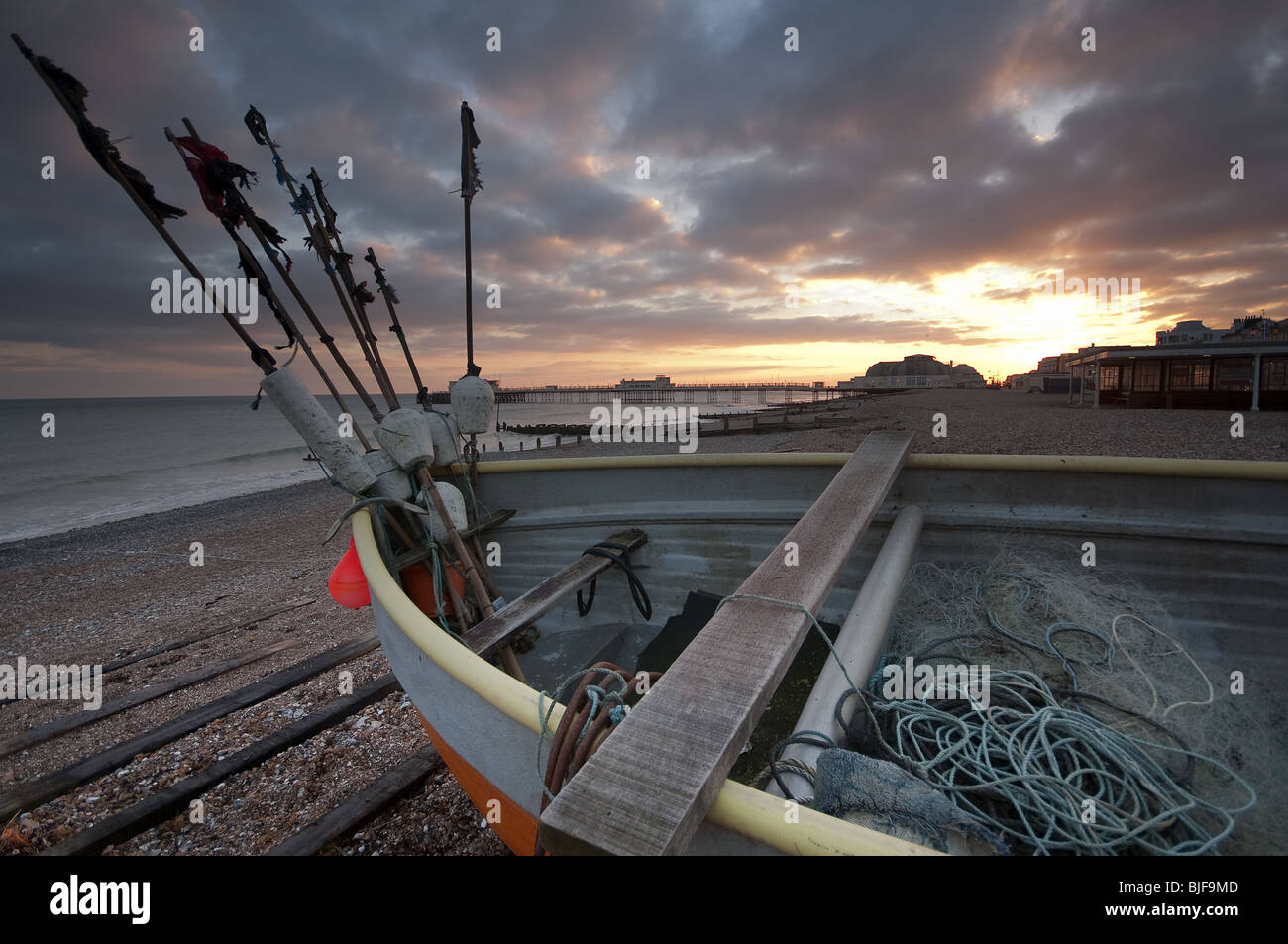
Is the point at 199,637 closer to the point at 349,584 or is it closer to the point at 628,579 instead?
the point at 349,584

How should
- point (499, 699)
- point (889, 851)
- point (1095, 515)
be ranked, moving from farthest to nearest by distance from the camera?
point (1095, 515) → point (499, 699) → point (889, 851)

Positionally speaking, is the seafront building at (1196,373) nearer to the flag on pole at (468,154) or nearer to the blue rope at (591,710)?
the flag on pole at (468,154)

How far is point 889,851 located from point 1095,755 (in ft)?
4.12

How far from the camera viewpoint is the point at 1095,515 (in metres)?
3.24

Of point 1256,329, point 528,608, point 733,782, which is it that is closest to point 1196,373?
point 1256,329

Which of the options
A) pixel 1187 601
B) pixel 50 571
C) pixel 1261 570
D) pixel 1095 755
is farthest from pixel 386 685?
pixel 50 571

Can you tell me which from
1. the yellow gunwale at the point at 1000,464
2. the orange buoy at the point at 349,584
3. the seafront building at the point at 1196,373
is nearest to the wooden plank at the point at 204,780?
the orange buoy at the point at 349,584

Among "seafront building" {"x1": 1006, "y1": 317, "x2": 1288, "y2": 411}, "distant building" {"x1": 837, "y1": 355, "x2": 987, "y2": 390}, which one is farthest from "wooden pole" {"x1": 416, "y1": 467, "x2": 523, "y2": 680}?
"distant building" {"x1": 837, "y1": 355, "x2": 987, "y2": 390}

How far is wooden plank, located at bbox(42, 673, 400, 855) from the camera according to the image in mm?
3207

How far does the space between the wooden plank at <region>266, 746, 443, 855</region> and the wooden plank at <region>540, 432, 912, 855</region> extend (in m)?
2.85

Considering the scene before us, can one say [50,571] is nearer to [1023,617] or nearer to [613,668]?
[613,668]

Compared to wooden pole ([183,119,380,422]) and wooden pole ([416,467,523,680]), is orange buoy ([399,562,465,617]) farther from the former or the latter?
wooden pole ([183,119,380,422])

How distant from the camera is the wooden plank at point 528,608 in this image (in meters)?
2.97

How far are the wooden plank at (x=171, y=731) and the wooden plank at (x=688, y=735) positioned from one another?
4.75m
